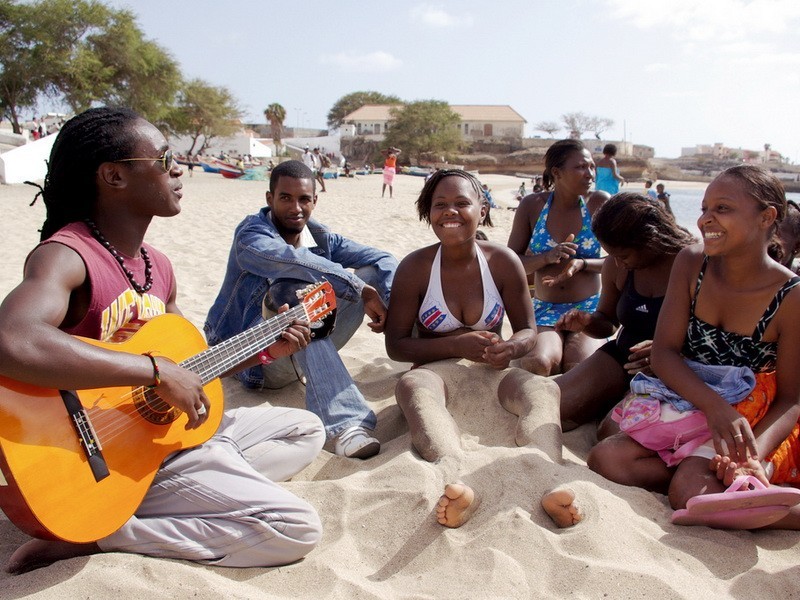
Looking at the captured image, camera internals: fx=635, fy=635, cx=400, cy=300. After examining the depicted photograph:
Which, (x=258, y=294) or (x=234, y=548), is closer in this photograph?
(x=234, y=548)

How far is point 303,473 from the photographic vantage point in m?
2.91

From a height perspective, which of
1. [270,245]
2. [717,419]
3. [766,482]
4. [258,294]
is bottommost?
[766,482]

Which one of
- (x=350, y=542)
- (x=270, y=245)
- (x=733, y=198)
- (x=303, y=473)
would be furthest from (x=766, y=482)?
(x=270, y=245)

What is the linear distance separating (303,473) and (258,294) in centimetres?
111

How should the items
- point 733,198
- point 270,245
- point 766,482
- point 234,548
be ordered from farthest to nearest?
point 270,245
point 733,198
point 766,482
point 234,548

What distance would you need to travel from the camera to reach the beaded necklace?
2215mm

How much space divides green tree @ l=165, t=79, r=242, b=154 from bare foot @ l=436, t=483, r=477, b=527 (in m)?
49.7

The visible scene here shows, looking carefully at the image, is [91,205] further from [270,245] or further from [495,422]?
[495,422]

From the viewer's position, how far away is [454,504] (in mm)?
2230

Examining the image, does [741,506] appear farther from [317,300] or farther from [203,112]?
[203,112]

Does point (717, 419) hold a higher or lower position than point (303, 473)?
higher

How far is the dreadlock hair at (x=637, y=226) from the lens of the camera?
3320mm

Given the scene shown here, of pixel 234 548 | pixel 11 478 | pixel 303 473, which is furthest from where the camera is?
pixel 303 473

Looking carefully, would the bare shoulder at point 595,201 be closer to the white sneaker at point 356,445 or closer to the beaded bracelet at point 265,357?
the white sneaker at point 356,445
